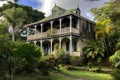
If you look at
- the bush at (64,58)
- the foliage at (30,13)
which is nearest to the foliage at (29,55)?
the bush at (64,58)

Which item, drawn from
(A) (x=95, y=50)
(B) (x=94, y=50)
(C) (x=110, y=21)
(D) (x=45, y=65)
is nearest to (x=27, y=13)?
(B) (x=94, y=50)

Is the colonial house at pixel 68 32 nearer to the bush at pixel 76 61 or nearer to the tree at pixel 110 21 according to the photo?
the bush at pixel 76 61

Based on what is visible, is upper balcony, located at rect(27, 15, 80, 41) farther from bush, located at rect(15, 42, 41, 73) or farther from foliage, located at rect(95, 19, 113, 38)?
bush, located at rect(15, 42, 41, 73)

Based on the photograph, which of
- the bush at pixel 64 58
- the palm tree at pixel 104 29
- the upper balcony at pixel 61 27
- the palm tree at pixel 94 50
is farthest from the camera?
the upper balcony at pixel 61 27

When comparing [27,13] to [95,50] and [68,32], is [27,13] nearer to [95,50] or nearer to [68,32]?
[68,32]

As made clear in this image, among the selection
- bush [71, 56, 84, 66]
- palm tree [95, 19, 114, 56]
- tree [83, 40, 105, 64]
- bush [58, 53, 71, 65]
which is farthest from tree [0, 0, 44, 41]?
palm tree [95, 19, 114, 56]

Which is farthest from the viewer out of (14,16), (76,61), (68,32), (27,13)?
(27,13)

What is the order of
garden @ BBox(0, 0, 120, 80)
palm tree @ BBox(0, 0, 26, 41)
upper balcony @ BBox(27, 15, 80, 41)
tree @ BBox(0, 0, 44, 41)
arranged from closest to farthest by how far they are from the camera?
garden @ BBox(0, 0, 120, 80), upper balcony @ BBox(27, 15, 80, 41), palm tree @ BBox(0, 0, 26, 41), tree @ BBox(0, 0, 44, 41)

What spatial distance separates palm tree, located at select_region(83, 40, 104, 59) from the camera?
2898cm

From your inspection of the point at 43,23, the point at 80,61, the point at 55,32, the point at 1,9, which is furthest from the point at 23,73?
the point at 1,9

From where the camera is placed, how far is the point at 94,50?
29266 millimetres

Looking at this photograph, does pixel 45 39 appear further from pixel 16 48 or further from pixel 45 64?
pixel 16 48

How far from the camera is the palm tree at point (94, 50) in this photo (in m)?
29.0

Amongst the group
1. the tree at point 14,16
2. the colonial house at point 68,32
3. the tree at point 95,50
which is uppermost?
the tree at point 14,16
